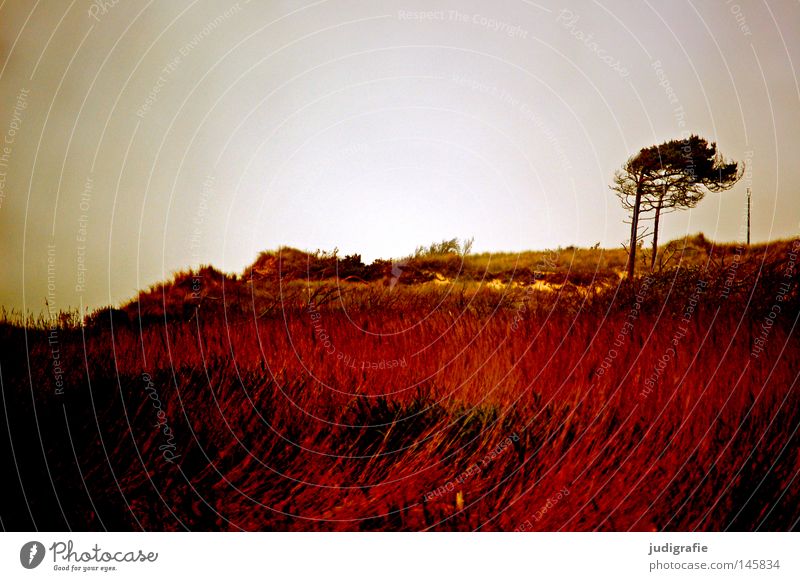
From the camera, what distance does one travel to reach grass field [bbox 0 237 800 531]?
2.54 metres

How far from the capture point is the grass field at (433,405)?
2537 mm

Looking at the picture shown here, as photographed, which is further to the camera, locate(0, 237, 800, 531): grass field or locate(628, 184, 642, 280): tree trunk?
locate(628, 184, 642, 280): tree trunk

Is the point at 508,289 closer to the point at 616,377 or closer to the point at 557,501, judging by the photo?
the point at 616,377

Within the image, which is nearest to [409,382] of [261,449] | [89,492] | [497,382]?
[497,382]

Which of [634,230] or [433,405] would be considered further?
[634,230]

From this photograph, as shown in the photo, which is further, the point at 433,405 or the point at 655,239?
the point at 655,239

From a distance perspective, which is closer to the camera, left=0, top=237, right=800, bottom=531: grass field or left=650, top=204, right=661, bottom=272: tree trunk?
left=0, top=237, right=800, bottom=531: grass field

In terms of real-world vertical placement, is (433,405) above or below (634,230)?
below

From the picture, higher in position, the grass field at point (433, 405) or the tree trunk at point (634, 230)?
the tree trunk at point (634, 230)

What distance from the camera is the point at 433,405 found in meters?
2.72

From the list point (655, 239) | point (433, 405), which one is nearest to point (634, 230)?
point (655, 239)

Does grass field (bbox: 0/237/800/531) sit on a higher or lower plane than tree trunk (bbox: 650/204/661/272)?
lower

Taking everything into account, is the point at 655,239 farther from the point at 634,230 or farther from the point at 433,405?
the point at 433,405

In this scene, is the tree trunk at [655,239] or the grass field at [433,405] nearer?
the grass field at [433,405]
